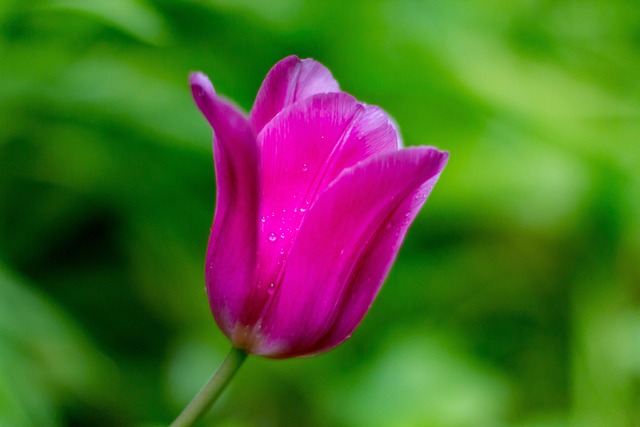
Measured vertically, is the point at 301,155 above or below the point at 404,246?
above

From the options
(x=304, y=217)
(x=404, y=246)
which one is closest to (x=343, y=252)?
(x=304, y=217)

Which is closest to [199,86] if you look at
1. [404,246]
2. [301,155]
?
[301,155]

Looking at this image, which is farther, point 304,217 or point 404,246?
point 404,246

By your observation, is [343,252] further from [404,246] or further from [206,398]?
[404,246]

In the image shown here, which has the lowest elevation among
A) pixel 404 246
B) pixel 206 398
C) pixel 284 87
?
pixel 404 246

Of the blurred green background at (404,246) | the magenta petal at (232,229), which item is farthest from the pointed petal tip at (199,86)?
the blurred green background at (404,246)

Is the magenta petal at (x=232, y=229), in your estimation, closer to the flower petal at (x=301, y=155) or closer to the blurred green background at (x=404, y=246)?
the flower petal at (x=301, y=155)

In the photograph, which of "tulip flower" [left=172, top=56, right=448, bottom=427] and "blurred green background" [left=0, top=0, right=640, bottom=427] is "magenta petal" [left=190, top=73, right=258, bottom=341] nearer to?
"tulip flower" [left=172, top=56, right=448, bottom=427]

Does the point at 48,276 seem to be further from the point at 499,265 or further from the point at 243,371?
the point at 499,265
